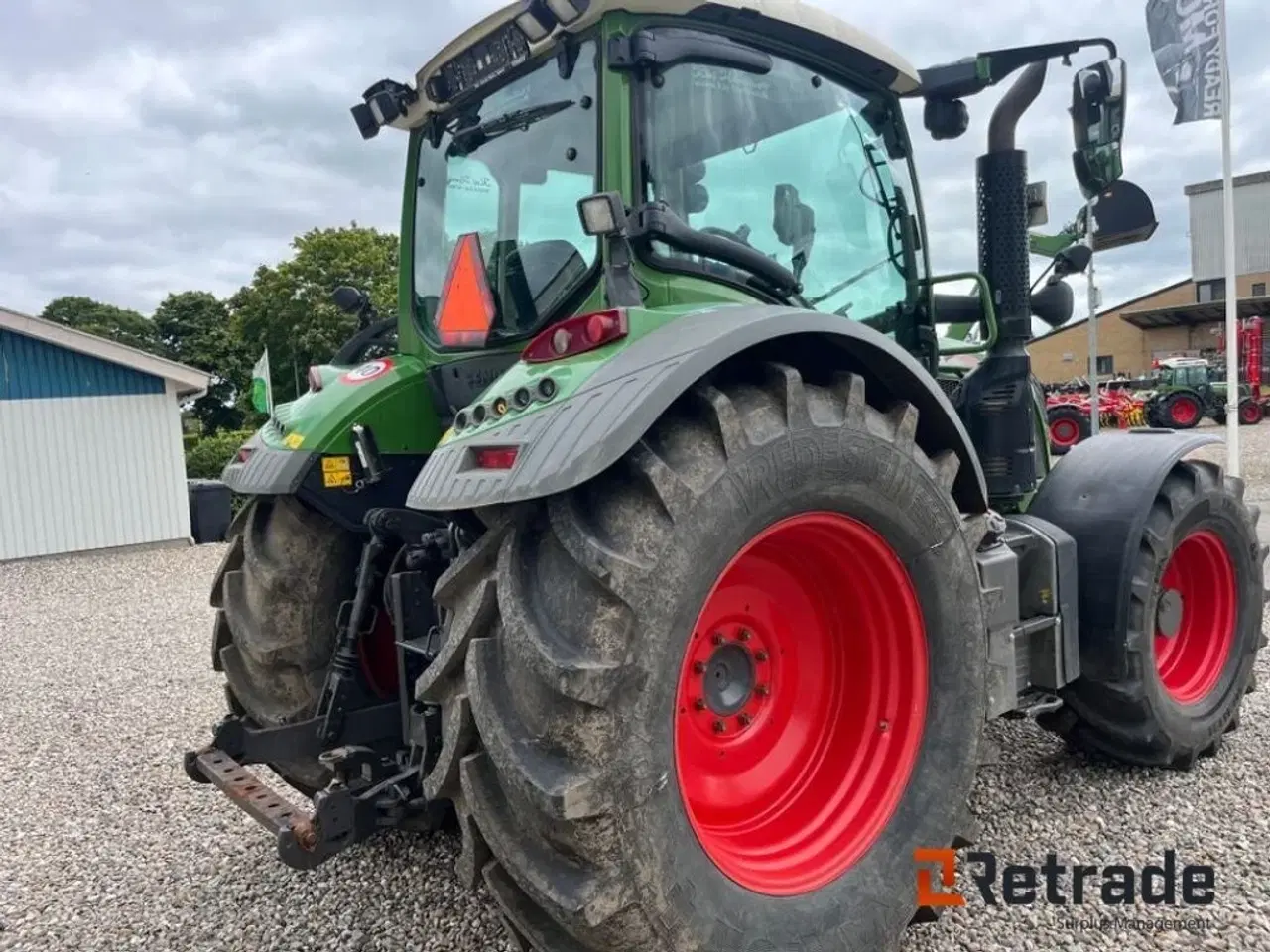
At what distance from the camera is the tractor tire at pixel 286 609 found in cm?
283

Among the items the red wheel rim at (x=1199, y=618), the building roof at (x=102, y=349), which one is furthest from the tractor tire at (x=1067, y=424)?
the red wheel rim at (x=1199, y=618)

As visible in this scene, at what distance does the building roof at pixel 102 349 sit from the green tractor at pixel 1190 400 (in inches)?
838

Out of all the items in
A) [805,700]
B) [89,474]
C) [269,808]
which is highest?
[89,474]

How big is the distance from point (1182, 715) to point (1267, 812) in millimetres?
393

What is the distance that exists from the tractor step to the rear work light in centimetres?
119

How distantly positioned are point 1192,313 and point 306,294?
36.8 m

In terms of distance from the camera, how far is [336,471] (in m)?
2.83

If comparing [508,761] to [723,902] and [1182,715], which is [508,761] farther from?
[1182,715]

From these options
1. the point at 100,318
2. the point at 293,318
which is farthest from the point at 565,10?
the point at 100,318

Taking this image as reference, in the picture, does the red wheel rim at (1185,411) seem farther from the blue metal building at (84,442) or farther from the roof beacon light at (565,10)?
the roof beacon light at (565,10)

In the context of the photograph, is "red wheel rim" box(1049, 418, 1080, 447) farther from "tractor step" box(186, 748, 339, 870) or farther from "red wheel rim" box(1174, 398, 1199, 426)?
"tractor step" box(186, 748, 339, 870)

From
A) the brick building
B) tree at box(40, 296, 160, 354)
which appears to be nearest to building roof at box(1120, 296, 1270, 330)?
the brick building

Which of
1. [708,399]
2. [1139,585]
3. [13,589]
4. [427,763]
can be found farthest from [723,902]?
[13,589]

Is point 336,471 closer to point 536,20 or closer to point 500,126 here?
point 500,126
